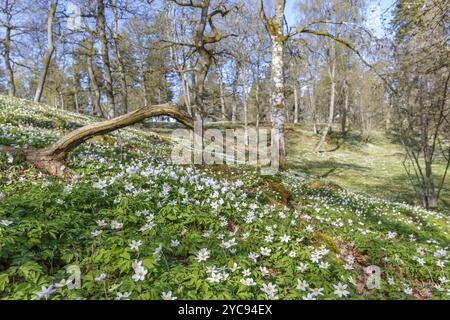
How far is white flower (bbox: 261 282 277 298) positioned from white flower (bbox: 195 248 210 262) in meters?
0.76

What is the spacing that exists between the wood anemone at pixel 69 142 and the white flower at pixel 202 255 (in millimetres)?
3951

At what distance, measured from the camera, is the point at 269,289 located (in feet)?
10.8

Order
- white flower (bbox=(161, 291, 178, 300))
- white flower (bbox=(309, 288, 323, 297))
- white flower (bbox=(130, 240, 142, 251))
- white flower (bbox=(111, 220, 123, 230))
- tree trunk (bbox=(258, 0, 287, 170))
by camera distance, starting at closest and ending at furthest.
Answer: white flower (bbox=(161, 291, 178, 300))
white flower (bbox=(309, 288, 323, 297))
white flower (bbox=(130, 240, 142, 251))
white flower (bbox=(111, 220, 123, 230))
tree trunk (bbox=(258, 0, 287, 170))

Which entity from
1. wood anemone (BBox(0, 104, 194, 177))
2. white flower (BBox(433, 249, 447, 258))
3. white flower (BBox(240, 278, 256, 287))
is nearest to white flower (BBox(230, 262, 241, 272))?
white flower (BBox(240, 278, 256, 287))

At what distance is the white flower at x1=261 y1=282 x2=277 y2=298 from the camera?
321 centimetres

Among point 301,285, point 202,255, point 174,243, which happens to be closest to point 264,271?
point 301,285

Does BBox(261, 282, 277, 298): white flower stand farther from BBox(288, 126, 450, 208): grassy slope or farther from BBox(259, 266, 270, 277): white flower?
BBox(288, 126, 450, 208): grassy slope

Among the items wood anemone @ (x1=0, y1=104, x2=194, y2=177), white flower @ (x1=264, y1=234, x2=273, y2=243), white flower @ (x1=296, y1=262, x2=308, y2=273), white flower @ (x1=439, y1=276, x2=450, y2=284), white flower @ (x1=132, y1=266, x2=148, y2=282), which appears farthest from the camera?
wood anemone @ (x1=0, y1=104, x2=194, y2=177)

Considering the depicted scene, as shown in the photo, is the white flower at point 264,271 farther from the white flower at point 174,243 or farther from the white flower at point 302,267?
the white flower at point 174,243

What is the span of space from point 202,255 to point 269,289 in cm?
90

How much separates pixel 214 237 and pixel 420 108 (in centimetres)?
1585

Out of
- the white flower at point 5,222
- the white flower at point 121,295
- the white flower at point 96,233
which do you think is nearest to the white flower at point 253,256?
the white flower at point 121,295

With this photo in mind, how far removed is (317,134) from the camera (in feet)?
145
